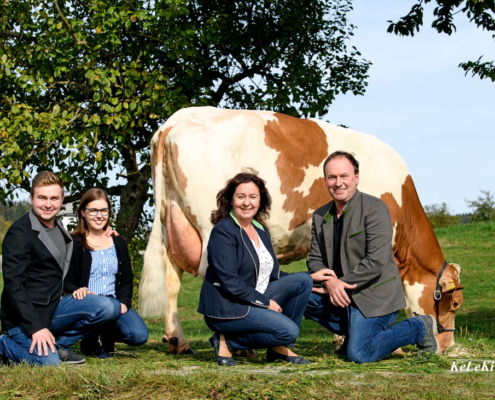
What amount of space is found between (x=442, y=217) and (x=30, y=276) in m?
30.2

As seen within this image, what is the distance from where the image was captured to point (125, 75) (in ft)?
31.8

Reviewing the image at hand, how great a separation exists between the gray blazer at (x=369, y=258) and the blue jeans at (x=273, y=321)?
389 mm

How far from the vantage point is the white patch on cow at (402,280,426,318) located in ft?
22.0

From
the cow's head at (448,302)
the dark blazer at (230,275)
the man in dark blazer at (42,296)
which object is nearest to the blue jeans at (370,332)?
the dark blazer at (230,275)

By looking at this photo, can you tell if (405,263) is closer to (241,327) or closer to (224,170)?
(224,170)

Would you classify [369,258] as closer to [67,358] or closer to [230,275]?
[230,275]

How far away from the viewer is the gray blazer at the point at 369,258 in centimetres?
508

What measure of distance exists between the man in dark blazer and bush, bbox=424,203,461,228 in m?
29.0

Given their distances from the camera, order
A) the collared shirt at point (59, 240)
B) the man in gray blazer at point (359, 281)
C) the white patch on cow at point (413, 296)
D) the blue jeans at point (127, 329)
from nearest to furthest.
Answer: the man in gray blazer at point (359, 281) < the collared shirt at point (59, 240) < the blue jeans at point (127, 329) < the white patch on cow at point (413, 296)

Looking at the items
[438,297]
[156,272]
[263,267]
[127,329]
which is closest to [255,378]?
[263,267]

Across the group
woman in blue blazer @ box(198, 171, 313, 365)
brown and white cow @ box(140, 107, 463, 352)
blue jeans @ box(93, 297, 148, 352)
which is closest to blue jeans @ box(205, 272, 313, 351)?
woman in blue blazer @ box(198, 171, 313, 365)

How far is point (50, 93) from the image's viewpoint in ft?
35.0

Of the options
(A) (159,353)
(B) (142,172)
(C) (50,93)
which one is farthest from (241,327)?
(C) (50,93)

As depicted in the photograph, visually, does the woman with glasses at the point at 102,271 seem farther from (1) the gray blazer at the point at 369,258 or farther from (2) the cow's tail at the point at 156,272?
(1) the gray blazer at the point at 369,258
